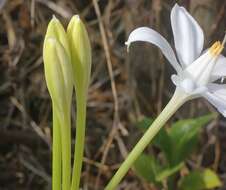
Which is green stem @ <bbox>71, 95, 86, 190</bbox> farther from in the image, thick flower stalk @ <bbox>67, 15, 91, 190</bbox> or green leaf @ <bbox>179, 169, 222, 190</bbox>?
green leaf @ <bbox>179, 169, 222, 190</bbox>

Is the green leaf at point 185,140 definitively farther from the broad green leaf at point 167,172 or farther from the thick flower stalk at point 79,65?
the thick flower stalk at point 79,65

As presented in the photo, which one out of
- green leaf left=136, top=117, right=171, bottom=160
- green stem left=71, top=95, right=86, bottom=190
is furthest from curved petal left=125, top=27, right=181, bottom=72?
green leaf left=136, top=117, right=171, bottom=160

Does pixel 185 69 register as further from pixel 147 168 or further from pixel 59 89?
pixel 147 168

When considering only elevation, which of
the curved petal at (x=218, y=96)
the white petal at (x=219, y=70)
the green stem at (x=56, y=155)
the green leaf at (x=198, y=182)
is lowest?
the green leaf at (x=198, y=182)

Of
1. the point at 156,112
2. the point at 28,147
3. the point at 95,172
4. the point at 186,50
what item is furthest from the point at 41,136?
the point at 186,50

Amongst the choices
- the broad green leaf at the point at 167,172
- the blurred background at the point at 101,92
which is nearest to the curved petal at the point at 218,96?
the broad green leaf at the point at 167,172

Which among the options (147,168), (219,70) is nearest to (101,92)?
(147,168)

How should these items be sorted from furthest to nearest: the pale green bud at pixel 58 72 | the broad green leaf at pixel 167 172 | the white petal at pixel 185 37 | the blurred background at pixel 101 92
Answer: the blurred background at pixel 101 92 < the broad green leaf at pixel 167 172 < the white petal at pixel 185 37 < the pale green bud at pixel 58 72
